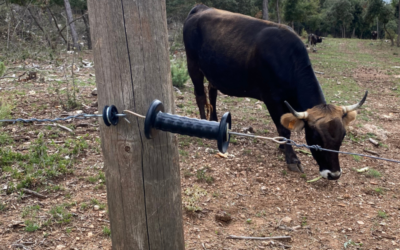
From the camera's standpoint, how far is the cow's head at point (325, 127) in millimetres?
3912

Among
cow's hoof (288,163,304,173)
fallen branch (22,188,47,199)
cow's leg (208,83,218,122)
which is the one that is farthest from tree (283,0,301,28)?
fallen branch (22,188,47,199)

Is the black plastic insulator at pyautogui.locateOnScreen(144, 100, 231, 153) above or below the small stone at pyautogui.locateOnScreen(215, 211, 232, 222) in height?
above

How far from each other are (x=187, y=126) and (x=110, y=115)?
0.39 m

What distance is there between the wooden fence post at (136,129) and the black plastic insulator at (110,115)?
0.04 metres

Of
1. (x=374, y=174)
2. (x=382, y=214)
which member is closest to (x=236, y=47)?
(x=374, y=174)

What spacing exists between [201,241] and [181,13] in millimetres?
20878

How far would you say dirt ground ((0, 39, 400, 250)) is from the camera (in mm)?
3209

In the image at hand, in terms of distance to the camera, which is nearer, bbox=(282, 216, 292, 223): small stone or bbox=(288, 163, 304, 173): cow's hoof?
bbox=(282, 216, 292, 223): small stone

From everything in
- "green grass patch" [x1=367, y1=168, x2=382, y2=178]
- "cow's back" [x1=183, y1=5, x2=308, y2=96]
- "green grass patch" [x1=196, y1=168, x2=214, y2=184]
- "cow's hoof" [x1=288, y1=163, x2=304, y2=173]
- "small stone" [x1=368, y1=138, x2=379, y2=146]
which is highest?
"cow's back" [x1=183, y1=5, x2=308, y2=96]

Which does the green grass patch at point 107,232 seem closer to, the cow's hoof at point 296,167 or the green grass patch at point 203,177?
the green grass patch at point 203,177

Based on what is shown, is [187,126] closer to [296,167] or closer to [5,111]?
[296,167]

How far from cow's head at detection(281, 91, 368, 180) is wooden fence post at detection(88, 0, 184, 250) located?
2.38m

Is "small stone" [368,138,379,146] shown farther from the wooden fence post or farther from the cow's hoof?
the wooden fence post

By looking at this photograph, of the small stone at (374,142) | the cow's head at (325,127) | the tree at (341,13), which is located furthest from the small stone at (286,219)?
the tree at (341,13)
